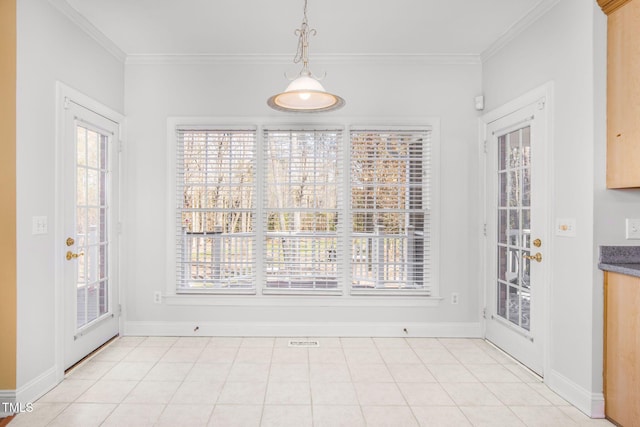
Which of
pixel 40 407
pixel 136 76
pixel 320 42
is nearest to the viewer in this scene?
pixel 40 407

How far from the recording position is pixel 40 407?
236cm

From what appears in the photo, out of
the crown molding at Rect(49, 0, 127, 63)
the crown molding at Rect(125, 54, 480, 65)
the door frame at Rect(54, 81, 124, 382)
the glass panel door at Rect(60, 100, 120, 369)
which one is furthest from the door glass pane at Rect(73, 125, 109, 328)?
the crown molding at Rect(125, 54, 480, 65)

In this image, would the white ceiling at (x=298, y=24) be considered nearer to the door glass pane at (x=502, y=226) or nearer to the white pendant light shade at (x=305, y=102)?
the white pendant light shade at (x=305, y=102)

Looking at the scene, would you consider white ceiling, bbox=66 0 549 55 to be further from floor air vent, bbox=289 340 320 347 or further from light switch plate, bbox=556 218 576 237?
floor air vent, bbox=289 340 320 347

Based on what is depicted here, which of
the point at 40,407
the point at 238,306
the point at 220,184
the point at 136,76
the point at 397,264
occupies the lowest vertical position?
the point at 40,407

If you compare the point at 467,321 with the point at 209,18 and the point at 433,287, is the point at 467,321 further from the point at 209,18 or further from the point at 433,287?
the point at 209,18

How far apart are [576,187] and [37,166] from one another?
3.62 meters

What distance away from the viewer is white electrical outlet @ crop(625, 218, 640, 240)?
226 centimetres

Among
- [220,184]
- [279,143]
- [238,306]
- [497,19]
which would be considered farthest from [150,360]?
[497,19]

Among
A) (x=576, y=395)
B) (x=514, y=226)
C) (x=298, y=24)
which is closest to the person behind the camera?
(x=576, y=395)

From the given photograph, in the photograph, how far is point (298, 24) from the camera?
3.03 meters

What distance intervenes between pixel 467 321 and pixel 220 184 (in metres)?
2.84

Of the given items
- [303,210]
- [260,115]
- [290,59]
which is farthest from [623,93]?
[260,115]

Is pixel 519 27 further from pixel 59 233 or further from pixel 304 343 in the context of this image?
pixel 59 233
